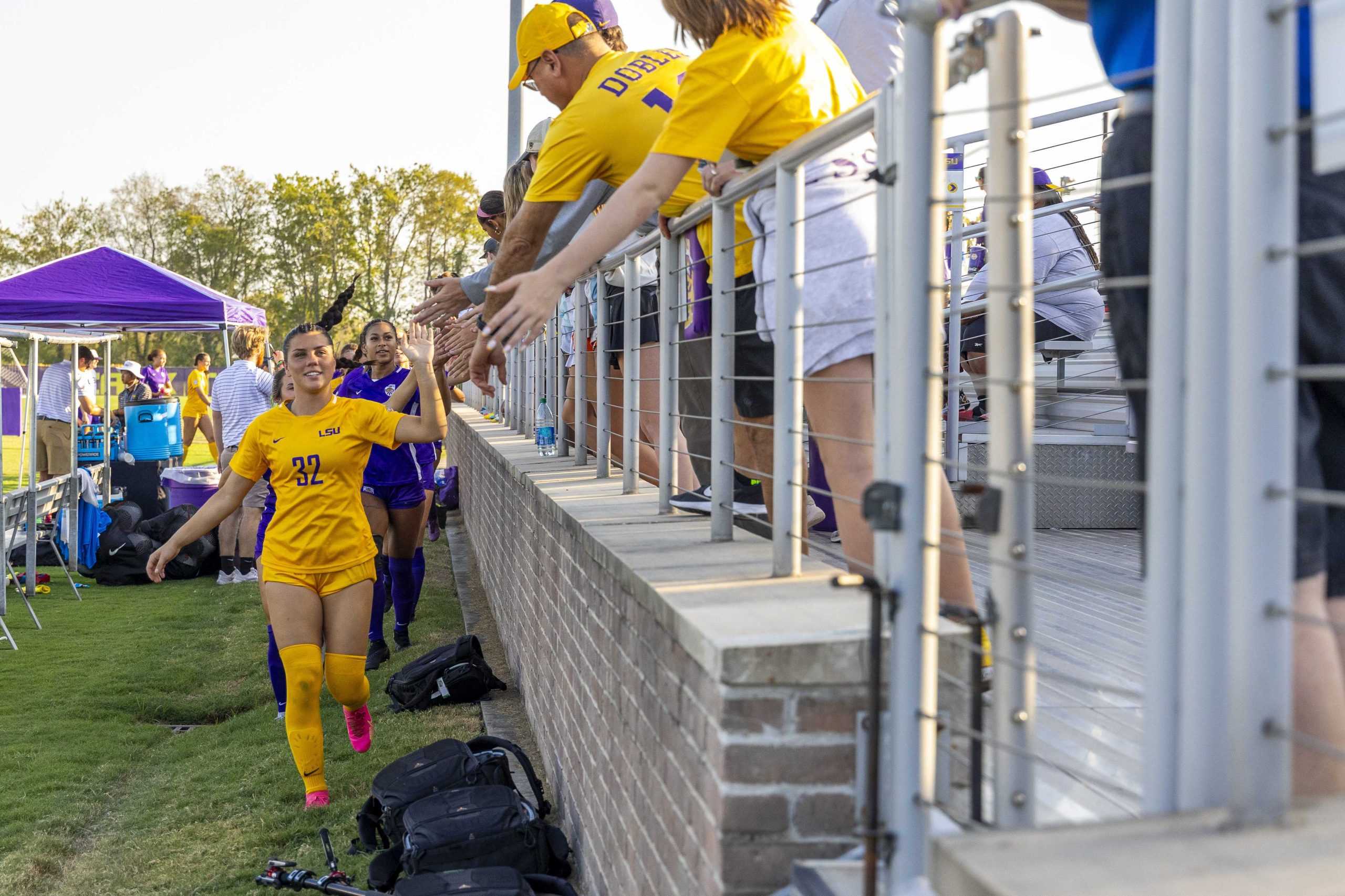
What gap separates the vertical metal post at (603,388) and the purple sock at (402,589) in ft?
10.1

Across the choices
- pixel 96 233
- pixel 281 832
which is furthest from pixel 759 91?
pixel 96 233

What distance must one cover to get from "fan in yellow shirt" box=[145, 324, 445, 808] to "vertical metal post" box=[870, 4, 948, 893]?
4077 mm

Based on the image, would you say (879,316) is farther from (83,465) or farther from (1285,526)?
(83,465)

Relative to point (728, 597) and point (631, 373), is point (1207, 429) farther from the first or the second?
point (631, 373)

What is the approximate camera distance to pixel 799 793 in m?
2.31

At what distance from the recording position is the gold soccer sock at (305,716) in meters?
5.55

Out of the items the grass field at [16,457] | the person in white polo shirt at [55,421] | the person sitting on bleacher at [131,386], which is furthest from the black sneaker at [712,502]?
the grass field at [16,457]

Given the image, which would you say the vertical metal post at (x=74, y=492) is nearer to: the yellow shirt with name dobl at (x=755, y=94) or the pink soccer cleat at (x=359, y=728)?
the pink soccer cleat at (x=359, y=728)

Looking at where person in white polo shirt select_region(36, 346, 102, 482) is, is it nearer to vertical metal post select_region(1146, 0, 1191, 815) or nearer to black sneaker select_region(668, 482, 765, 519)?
black sneaker select_region(668, 482, 765, 519)

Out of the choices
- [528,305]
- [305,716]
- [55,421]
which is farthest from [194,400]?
[528,305]

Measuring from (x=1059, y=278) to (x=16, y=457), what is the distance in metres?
26.8

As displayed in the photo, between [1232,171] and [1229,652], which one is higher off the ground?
[1232,171]

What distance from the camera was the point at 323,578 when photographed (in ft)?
19.2

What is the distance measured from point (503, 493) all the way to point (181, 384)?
4021 cm
